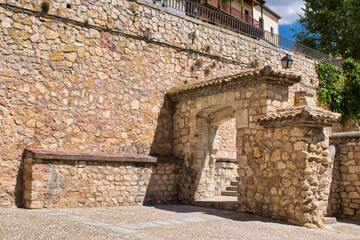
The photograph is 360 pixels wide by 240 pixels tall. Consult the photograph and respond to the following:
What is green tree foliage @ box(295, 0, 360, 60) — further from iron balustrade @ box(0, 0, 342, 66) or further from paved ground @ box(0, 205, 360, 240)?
paved ground @ box(0, 205, 360, 240)

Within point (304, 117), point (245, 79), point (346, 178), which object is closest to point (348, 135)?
point (346, 178)

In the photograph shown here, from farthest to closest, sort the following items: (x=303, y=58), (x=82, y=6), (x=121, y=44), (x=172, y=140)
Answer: (x=303, y=58) < (x=172, y=140) < (x=121, y=44) < (x=82, y=6)

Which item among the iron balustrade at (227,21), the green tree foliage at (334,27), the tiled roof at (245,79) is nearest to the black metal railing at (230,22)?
the iron balustrade at (227,21)

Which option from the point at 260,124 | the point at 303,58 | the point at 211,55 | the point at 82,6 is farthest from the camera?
the point at 303,58

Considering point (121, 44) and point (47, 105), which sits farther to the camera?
point (121, 44)

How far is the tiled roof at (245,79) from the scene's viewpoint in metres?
7.98

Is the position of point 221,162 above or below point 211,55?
below

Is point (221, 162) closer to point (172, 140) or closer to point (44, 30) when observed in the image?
point (172, 140)

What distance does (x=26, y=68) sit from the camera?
8375 millimetres

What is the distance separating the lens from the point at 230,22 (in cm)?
1439

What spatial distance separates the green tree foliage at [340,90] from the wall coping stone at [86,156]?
9.64m

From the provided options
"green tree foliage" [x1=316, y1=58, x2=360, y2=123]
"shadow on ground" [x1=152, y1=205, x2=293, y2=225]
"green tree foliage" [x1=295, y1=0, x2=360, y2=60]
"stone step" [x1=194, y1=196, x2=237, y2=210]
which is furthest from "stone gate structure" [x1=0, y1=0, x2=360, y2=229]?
"green tree foliage" [x1=295, y1=0, x2=360, y2=60]

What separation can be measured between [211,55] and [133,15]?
9.90 feet

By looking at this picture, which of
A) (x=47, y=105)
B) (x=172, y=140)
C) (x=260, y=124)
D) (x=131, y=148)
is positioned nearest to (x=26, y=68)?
(x=47, y=105)
